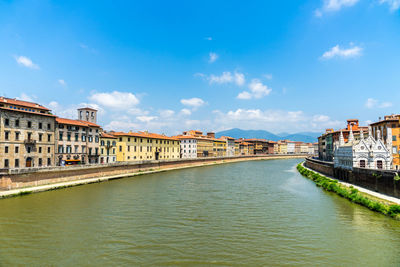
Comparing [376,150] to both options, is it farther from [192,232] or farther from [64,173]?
[64,173]

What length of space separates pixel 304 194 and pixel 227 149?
110166mm

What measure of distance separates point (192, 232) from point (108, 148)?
5019 centimetres

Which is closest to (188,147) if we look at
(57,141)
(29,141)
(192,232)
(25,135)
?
(57,141)

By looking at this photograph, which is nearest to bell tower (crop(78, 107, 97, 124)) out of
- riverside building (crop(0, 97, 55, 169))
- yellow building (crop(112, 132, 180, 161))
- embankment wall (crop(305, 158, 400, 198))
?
yellow building (crop(112, 132, 180, 161))

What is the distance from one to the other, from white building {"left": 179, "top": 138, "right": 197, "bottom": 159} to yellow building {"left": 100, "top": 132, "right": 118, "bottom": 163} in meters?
45.6

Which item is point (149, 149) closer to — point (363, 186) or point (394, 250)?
point (363, 186)

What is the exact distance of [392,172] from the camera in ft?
92.1

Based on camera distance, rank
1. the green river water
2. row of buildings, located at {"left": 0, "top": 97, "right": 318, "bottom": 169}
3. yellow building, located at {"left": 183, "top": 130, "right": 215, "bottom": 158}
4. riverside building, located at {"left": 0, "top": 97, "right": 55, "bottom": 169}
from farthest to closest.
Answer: yellow building, located at {"left": 183, "top": 130, "right": 215, "bottom": 158}
row of buildings, located at {"left": 0, "top": 97, "right": 318, "bottom": 169}
riverside building, located at {"left": 0, "top": 97, "right": 55, "bottom": 169}
the green river water

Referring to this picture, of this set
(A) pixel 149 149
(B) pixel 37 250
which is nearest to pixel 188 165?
(A) pixel 149 149

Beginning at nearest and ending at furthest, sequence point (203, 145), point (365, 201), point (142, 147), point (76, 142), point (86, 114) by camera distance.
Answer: point (365, 201) → point (76, 142) → point (86, 114) → point (142, 147) → point (203, 145)

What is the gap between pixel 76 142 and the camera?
54031 millimetres

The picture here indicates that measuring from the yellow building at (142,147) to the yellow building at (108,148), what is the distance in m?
1.99

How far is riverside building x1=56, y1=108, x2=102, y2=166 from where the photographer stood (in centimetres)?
5044

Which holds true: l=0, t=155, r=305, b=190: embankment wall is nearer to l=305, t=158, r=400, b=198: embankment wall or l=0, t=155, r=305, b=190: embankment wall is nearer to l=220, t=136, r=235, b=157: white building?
l=305, t=158, r=400, b=198: embankment wall
